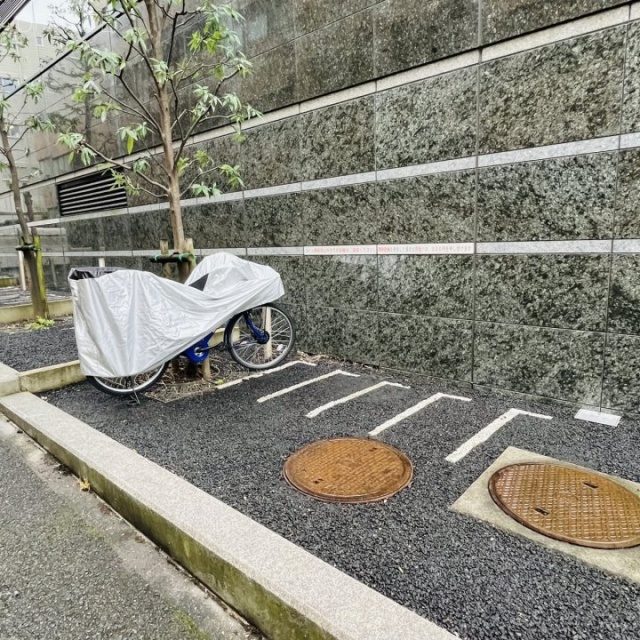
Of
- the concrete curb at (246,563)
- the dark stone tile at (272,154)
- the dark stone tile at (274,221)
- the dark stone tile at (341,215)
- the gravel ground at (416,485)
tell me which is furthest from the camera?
the dark stone tile at (274,221)

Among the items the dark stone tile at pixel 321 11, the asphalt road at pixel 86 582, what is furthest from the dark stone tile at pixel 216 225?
the asphalt road at pixel 86 582

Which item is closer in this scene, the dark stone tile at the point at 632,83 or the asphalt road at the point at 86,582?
the asphalt road at the point at 86,582

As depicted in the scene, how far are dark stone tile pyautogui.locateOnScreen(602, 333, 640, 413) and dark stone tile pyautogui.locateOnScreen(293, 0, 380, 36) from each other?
408 centimetres

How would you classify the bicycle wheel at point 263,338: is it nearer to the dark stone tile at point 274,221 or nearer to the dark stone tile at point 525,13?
the dark stone tile at point 274,221

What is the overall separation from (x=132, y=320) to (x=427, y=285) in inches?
113

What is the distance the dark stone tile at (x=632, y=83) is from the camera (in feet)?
11.3

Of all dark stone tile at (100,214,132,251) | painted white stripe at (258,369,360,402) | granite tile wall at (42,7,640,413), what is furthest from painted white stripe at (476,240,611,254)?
dark stone tile at (100,214,132,251)

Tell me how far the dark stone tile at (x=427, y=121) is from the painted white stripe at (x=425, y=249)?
2.72ft

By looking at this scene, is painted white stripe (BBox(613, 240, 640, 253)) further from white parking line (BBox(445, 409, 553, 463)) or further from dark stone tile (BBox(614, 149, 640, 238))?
white parking line (BBox(445, 409, 553, 463))

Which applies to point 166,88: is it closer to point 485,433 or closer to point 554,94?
point 554,94

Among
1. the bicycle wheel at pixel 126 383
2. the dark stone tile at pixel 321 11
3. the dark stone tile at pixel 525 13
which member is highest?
the dark stone tile at pixel 321 11

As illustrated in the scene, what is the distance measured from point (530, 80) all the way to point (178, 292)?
3.59m

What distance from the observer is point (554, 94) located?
150 inches

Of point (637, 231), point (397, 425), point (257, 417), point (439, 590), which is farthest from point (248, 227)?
point (439, 590)
